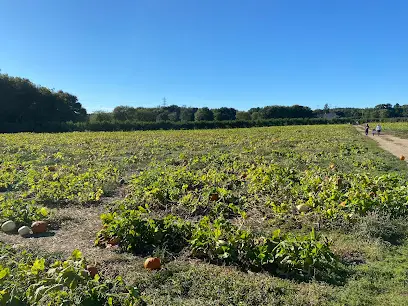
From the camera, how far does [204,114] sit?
118312 mm

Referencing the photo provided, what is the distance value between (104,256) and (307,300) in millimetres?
A: 2546

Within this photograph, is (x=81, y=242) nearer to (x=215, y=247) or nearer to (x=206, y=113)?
(x=215, y=247)

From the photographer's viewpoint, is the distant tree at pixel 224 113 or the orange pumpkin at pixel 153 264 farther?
the distant tree at pixel 224 113

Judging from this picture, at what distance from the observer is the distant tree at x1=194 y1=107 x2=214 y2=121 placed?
383 ft

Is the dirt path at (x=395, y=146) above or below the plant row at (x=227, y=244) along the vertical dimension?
below

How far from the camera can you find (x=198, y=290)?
11.9 feet

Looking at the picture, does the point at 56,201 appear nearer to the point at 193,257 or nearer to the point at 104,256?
the point at 104,256

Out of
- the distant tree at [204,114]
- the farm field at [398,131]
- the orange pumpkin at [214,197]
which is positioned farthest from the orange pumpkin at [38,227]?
the distant tree at [204,114]

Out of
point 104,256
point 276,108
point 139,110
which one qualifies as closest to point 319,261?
point 104,256

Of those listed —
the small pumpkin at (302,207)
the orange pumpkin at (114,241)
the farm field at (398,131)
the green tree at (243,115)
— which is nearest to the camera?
the orange pumpkin at (114,241)

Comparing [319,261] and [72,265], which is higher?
[72,265]

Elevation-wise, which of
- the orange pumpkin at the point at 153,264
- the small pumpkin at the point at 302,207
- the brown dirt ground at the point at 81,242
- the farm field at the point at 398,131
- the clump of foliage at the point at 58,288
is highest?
the clump of foliage at the point at 58,288

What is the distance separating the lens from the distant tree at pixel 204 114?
383 ft

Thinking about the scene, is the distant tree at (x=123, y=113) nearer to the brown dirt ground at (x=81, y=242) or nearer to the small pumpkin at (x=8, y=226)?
the brown dirt ground at (x=81, y=242)
